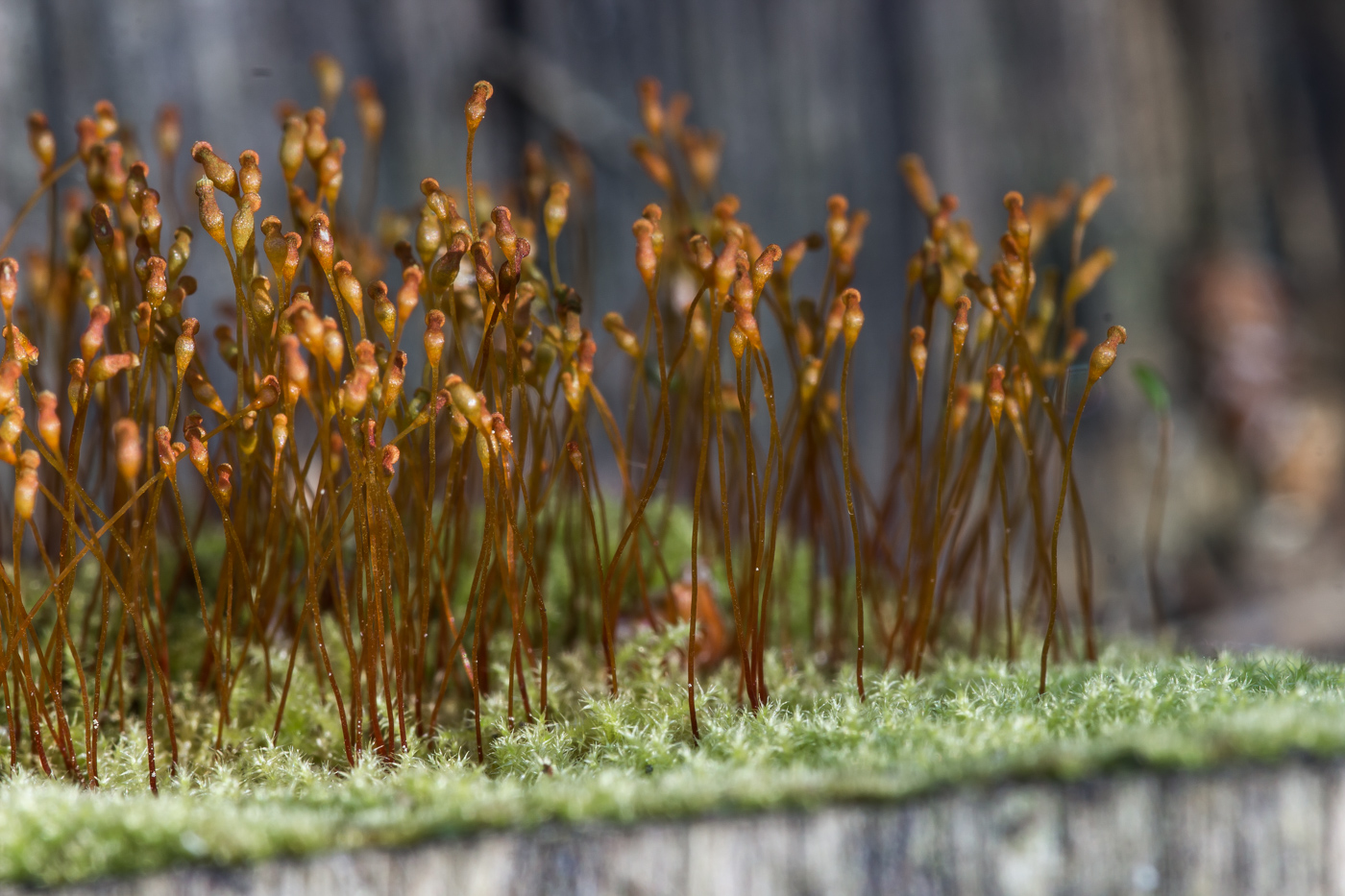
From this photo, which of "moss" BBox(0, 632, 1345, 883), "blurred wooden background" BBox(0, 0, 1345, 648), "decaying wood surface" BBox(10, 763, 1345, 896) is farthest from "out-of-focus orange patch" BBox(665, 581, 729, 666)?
"blurred wooden background" BBox(0, 0, 1345, 648)

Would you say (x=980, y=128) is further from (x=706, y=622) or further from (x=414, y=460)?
(x=414, y=460)

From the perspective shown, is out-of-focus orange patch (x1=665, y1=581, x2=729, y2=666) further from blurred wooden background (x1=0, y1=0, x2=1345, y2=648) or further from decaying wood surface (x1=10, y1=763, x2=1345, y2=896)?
blurred wooden background (x1=0, y1=0, x2=1345, y2=648)

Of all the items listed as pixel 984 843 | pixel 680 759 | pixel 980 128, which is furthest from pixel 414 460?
pixel 980 128

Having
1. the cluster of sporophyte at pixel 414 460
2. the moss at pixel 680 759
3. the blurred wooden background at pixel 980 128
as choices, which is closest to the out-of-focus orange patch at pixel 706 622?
the cluster of sporophyte at pixel 414 460

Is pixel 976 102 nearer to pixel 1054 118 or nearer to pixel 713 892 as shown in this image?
pixel 1054 118

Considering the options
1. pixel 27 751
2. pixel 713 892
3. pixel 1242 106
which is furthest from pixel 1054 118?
pixel 27 751

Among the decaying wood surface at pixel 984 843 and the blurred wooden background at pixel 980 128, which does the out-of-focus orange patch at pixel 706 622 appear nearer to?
the decaying wood surface at pixel 984 843
